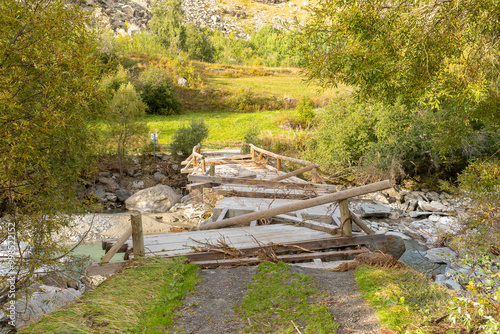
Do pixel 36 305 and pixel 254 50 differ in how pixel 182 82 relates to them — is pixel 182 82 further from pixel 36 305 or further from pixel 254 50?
pixel 254 50

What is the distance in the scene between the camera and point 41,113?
4.68 meters

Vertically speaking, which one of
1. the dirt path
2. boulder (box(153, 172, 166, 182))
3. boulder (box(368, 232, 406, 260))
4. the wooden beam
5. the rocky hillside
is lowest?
boulder (box(153, 172, 166, 182))

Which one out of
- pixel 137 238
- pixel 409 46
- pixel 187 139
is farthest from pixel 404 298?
pixel 187 139

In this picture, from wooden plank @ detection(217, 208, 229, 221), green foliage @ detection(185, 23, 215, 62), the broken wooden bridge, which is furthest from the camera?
green foliage @ detection(185, 23, 215, 62)

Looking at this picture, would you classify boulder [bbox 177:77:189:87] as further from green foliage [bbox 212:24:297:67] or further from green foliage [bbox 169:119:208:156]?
green foliage [bbox 212:24:297:67]

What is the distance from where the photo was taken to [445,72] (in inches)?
257

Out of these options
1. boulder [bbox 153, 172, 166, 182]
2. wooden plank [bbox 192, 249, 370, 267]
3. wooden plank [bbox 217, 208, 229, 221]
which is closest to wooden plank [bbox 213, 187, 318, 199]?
wooden plank [bbox 217, 208, 229, 221]

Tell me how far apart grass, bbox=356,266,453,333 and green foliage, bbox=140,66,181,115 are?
27522 millimetres

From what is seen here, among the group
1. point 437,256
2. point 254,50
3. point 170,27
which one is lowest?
point 437,256

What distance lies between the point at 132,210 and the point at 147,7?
3159 inches

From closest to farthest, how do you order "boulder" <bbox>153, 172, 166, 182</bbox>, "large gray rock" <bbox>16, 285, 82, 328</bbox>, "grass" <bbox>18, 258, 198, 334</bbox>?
"grass" <bbox>18, 258, 198, 334</bbox>
"large gray rock" <bbox>16, 285, 82, 328</bbox>
"boulder" <bbox>153, 172, 166, 182</bbox>

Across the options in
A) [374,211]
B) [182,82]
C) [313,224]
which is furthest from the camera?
[182,82]

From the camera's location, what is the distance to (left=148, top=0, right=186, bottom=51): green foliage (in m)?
51.0

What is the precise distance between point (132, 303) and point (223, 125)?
2502 cm
